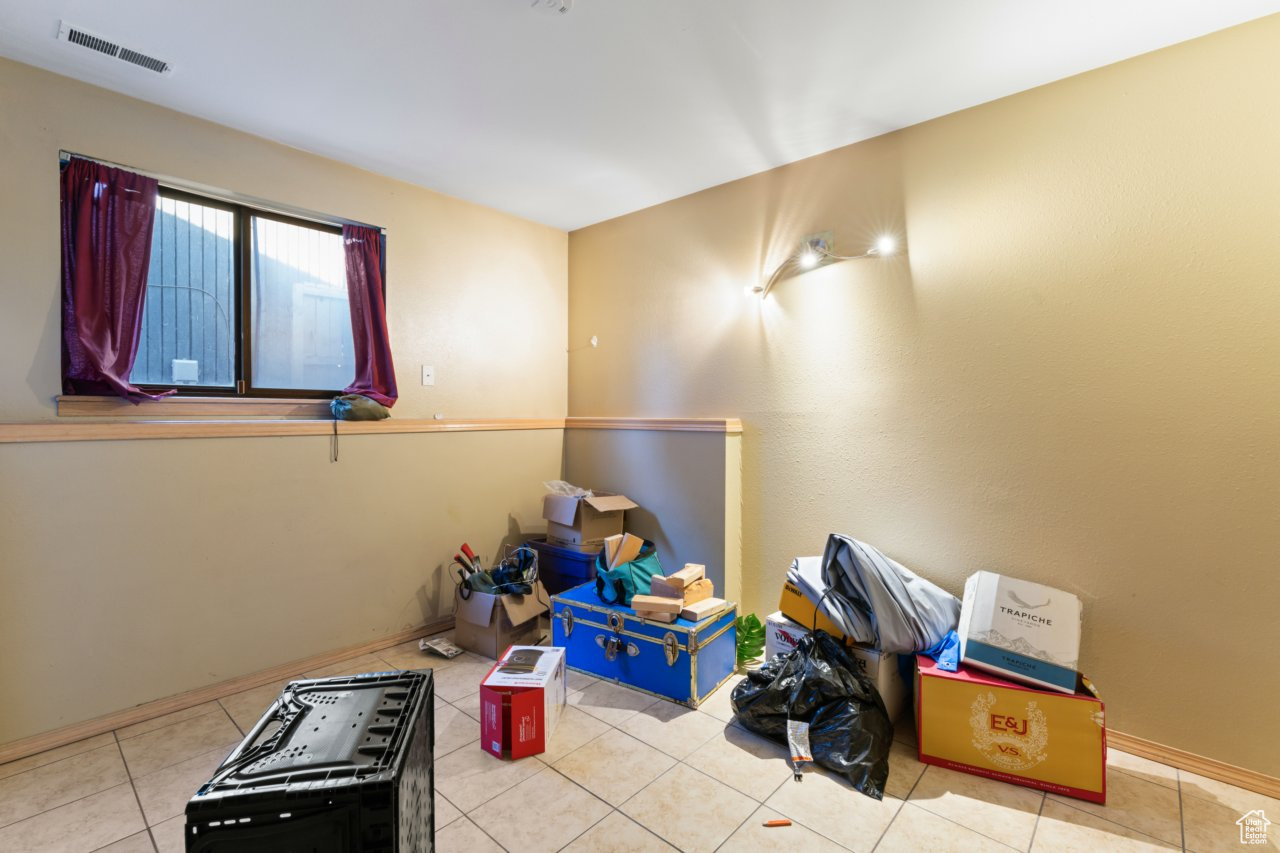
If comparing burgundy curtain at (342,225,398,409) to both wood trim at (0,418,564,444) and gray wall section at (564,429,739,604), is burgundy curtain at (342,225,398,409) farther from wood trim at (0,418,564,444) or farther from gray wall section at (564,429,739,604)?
gray wall section at (564,429,739,604)

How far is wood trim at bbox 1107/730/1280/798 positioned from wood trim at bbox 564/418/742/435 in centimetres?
197

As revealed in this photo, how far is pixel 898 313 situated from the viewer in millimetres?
2605

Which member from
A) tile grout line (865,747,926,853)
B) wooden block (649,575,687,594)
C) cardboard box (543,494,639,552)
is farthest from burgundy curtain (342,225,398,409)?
tile grout line (865,747,926,853)

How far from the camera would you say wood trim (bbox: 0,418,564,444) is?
6.85 feet

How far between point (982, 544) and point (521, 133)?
8.98ft

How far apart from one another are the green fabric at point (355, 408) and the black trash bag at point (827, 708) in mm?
2203

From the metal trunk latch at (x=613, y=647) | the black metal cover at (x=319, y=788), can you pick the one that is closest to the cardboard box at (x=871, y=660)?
the metal trunk latch at (x=613, y=647)

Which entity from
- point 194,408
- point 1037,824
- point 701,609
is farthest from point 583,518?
point 1037,824

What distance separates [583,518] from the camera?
3.29 metres

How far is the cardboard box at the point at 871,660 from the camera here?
2.22m

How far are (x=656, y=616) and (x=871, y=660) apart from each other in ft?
2.86

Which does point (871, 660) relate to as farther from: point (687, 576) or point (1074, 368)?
point (1074, 368)

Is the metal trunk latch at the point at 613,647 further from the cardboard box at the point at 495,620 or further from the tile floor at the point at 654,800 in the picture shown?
the cardboard box at the point at 495,620

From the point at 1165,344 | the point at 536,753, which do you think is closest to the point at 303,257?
the point at 536,753
